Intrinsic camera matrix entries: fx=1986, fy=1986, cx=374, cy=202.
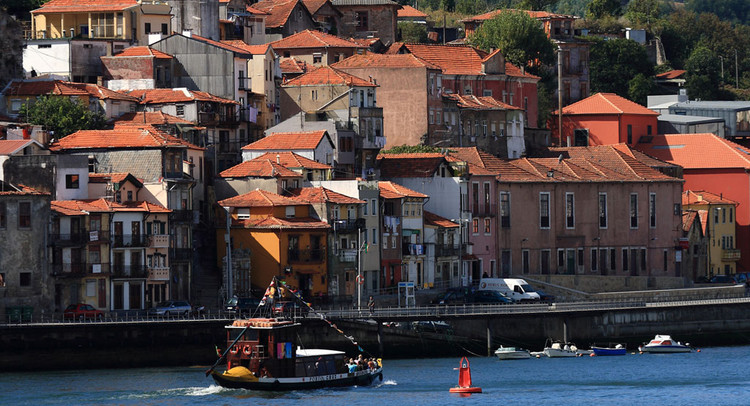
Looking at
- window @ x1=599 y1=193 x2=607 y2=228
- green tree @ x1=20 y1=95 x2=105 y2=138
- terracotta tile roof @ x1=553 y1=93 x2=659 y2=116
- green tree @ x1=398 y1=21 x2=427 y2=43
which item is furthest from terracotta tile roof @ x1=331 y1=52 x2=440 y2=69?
green tree @ x1=398 y1=21 x2=427 y2=43

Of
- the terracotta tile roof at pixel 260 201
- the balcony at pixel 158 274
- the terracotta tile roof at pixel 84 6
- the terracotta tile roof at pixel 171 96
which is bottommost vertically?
the balcony at pixel 158 274

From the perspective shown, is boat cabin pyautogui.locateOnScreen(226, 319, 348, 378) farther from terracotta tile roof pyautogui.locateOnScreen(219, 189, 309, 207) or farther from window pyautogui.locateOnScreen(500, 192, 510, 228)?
window pyautogui.locateOnScreen(500, 192, 510, 228)

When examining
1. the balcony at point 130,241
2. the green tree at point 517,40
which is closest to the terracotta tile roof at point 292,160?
the balcony at point 130,241

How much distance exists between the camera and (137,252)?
110m

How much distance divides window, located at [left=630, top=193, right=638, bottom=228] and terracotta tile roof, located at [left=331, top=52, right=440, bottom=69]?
16.5m

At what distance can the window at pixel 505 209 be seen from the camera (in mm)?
133000

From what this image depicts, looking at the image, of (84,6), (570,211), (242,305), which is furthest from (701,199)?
(242,305)

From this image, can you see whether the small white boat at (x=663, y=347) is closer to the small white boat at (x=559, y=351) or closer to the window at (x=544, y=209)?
the small white boat at (x=559, y=351)

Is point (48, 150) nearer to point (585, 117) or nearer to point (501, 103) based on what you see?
point (501, 103)

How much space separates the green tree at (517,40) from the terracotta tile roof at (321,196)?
167 feet

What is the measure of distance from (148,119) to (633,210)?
3578cm

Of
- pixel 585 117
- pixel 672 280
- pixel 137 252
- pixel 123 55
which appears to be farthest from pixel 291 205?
pixel 585 117

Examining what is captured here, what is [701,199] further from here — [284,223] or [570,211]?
[284,223]

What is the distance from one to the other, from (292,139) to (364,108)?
689cm
